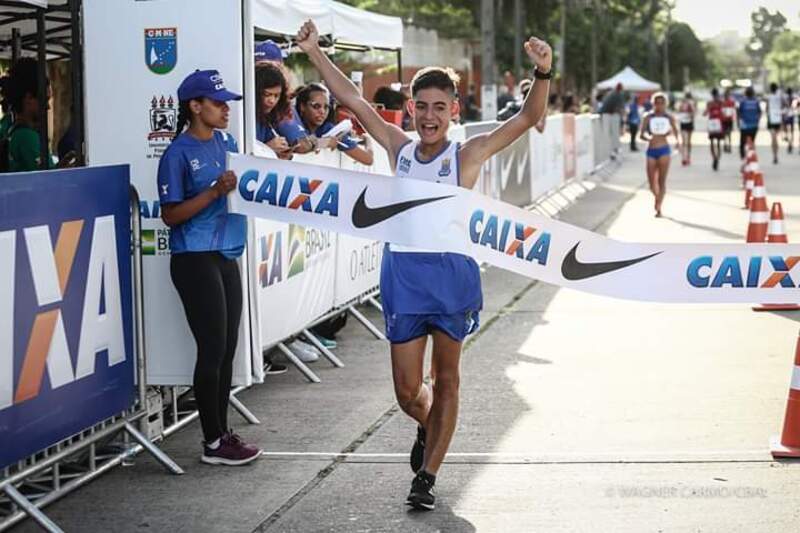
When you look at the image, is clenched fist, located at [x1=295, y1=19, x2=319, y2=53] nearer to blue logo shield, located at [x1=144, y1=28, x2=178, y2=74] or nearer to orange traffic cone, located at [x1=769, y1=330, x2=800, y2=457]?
blue logo shield, located at [x1=144, y1=28, x2=178, y2=74]

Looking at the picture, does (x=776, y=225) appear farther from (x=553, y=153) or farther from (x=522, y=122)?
(x=553, y=153)

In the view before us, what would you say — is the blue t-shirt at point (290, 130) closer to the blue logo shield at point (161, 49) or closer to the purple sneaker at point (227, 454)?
the blue logo shield at point (161, 49)

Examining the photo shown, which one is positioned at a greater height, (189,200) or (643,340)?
(189,200)

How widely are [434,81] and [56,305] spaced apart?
191 centimetres

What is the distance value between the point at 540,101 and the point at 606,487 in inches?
71.2

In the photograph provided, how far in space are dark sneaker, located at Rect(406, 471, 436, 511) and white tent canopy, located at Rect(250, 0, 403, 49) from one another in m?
2.62

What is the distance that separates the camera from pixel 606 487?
655cm

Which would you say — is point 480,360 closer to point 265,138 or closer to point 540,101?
point 265,138

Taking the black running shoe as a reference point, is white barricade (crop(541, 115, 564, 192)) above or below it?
above

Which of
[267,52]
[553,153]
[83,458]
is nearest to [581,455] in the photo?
[83,458]

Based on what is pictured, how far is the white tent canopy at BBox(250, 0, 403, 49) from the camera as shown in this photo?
8836mm

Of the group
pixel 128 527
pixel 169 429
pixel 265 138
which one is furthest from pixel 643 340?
pixel 128 527

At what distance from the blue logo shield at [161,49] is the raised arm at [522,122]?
70.6 inches

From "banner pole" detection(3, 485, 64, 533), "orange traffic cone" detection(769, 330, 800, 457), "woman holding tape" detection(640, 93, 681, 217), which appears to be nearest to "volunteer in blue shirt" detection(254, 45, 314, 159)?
"banner pole" detection(3, 485, 64, 533)
